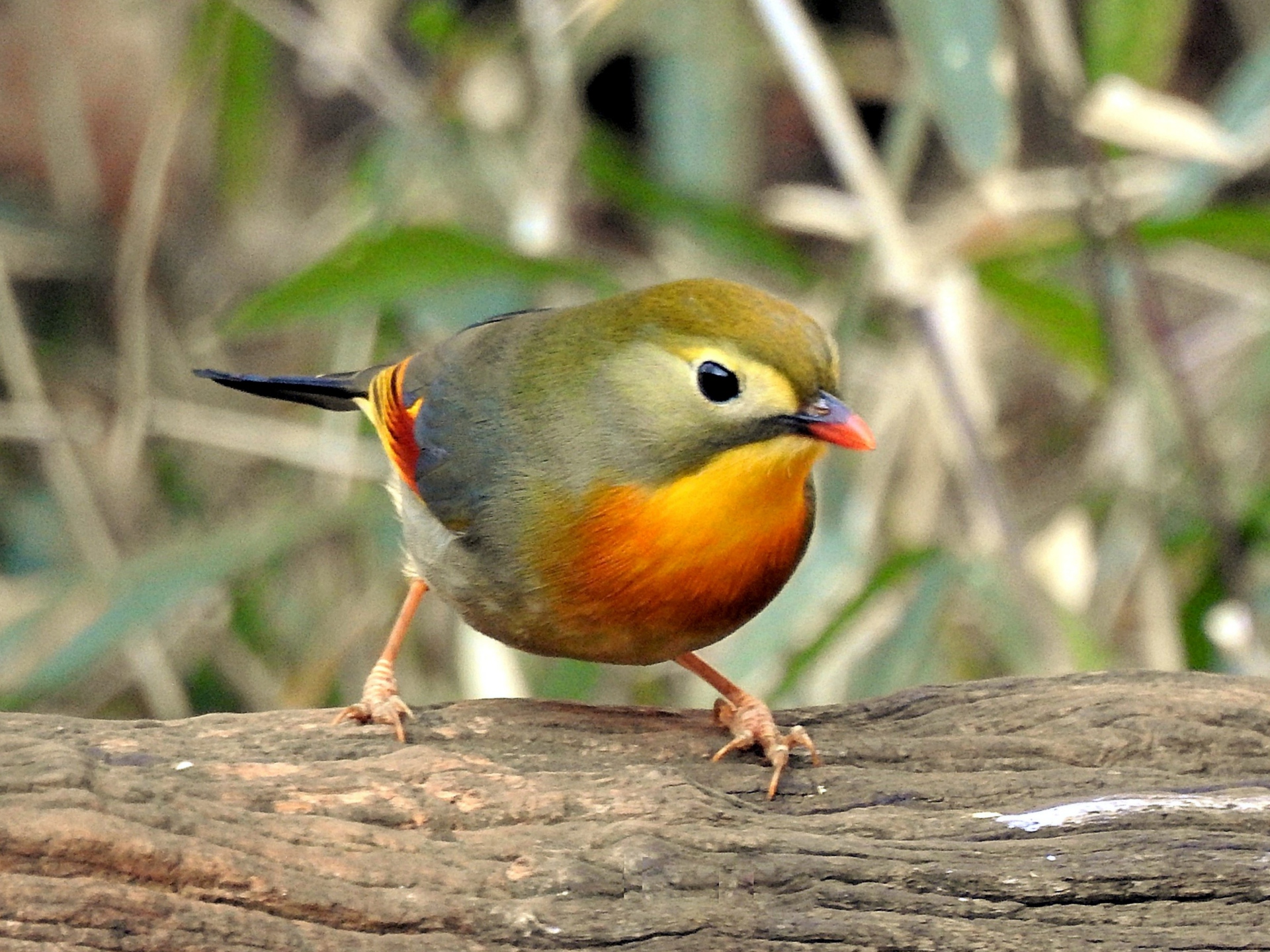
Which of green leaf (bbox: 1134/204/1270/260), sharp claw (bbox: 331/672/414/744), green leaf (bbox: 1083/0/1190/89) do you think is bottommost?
sharp claw (bbox: 331/672/414/744)

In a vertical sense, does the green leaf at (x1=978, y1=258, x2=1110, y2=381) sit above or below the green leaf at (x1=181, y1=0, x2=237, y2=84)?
below

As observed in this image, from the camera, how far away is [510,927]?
222 cm

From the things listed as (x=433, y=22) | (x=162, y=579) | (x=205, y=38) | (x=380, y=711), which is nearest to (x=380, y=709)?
(x=380, y=711)

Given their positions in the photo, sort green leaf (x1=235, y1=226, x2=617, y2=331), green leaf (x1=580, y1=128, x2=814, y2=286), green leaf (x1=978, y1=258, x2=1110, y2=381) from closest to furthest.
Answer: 1. green leaf (x1=235, y1=226, x2=617, y2=331)
2. green leaf (x1=978, y1=258, x2=1110, y2=381)
3. green leaf (x1=580, y1=128, x2=814, y2=286)

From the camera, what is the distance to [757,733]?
2818 millimetres

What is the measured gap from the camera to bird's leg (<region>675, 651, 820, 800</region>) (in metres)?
2.74

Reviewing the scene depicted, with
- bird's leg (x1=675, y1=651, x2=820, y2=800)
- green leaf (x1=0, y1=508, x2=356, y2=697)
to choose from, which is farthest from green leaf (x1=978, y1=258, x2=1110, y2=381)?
green leaf (x1=0, y1=508, x2=356, y2=697)

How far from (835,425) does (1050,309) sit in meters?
1.97

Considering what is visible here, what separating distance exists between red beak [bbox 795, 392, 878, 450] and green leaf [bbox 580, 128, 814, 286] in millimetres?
2200

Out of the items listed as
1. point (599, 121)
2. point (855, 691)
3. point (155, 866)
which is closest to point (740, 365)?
point (155, 866)

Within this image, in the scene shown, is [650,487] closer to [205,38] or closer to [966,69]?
[966,69]

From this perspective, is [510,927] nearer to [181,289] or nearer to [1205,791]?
[1205,791]

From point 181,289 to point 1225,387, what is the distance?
4.33 meters

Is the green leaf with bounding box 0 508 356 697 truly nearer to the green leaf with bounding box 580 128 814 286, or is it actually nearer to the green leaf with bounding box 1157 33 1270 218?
the green leaf with bounding box 580 128 814 286
